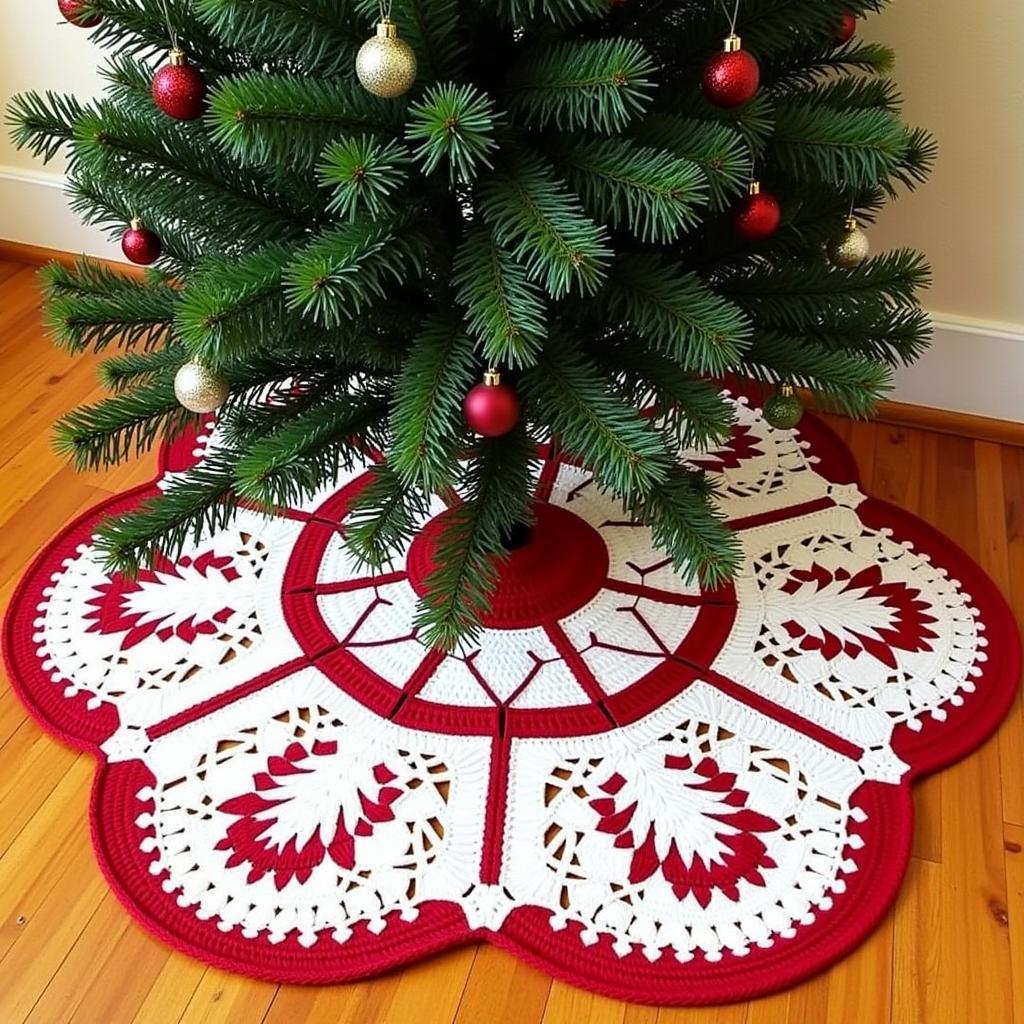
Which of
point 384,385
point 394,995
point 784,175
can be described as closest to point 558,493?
point 384,385

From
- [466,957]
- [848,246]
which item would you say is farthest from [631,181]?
[466,957]

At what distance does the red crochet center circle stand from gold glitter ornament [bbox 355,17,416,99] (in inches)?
19.3

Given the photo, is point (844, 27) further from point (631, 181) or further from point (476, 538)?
point (476, 538)

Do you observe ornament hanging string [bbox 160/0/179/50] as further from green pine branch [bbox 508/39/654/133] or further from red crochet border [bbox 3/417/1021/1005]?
Result: red crochet border [bbox 3/417/1021/1005]

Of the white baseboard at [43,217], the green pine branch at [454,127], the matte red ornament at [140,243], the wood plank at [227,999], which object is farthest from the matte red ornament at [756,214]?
the white baseboard at [43,217]

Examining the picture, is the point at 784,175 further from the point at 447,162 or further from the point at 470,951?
the point at 470,951

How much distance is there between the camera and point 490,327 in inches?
33.1

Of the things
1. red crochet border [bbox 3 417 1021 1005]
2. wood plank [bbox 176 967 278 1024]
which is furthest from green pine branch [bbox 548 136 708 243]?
wood plank [bbox 176 967 278 1024]

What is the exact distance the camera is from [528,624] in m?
1.29

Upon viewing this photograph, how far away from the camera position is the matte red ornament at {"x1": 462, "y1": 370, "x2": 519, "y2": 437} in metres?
0.90

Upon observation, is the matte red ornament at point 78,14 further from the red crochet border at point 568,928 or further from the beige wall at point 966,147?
the beige wall at point 966,147

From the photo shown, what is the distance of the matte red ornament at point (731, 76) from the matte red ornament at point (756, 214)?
92mm

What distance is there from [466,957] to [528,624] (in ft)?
1.26

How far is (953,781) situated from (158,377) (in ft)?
2.95
